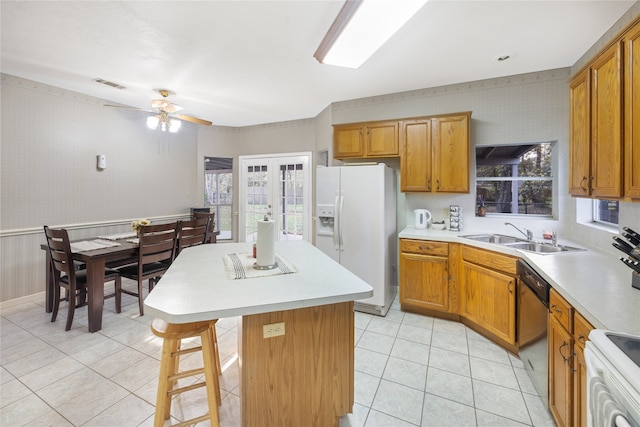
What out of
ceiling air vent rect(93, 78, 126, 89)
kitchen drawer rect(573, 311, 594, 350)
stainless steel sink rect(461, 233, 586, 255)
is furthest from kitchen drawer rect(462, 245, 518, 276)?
ceiling air vent rect(93, 78, 126, 89)

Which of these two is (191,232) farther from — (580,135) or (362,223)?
(580,135)

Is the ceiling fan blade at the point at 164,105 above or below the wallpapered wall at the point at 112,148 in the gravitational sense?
above

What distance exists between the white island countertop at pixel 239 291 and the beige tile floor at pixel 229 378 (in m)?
0.92

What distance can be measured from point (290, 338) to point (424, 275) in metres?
2.10

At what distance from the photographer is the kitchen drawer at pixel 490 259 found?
7.43 feet

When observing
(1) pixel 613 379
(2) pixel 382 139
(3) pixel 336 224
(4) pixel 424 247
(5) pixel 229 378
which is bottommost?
(5) pixel 229 378

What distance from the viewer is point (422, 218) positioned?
339 centimetres

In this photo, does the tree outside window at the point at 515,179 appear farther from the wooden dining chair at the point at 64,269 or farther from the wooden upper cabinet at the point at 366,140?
the wooden dining chair at the point at 64,269

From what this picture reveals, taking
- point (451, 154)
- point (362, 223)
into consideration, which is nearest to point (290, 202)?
point (362, 223)

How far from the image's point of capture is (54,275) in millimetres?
2848

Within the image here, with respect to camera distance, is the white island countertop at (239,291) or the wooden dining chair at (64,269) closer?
the white island countertop at (239,291)

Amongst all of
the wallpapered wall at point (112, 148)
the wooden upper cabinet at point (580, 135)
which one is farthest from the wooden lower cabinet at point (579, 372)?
the wallpapered wall at point (112, 148)

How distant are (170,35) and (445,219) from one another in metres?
3.45

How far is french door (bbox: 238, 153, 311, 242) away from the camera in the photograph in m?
4.88
